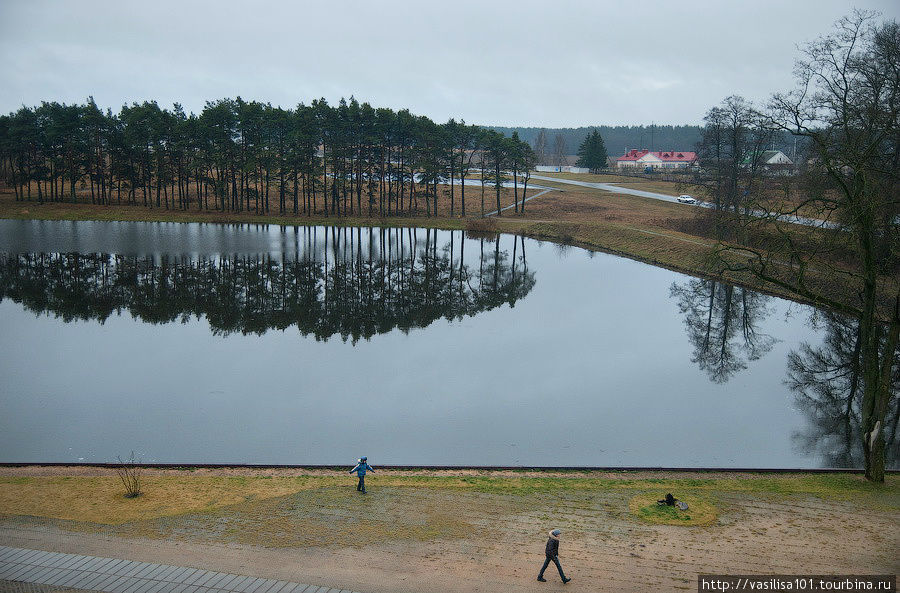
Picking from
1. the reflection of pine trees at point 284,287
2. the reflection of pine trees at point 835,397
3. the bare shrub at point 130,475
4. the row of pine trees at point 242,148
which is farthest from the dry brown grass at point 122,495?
the row of pine trees at point 242,148

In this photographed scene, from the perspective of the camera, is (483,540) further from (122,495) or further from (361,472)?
(122,495)

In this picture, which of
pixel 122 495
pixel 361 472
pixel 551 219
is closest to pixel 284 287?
pixel 122 495

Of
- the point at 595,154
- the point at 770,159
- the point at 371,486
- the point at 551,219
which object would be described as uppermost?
the point at 595,154

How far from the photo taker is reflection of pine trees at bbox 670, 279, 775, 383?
29.1 meters

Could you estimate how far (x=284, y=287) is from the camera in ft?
133

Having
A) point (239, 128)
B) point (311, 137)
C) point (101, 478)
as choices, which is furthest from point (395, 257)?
point (101, 478)

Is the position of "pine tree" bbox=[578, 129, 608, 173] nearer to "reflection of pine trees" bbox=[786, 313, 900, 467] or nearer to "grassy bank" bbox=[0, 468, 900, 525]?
"reflection of pine trees" bbox=[786, 313, 900, 467]

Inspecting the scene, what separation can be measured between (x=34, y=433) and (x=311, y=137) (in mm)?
53155

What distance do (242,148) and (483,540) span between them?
64592mm

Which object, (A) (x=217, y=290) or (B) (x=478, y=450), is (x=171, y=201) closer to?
(A) (x=217, y=290)

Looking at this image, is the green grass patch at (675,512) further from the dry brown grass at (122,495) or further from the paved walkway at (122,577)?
the dry brown grass at (122,495)

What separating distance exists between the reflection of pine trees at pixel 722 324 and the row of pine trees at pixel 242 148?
3380 centimetres

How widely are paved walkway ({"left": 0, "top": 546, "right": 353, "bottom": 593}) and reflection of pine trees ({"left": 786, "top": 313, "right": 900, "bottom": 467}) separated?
15.8 m

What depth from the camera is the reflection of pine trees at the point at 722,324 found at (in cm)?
2912
